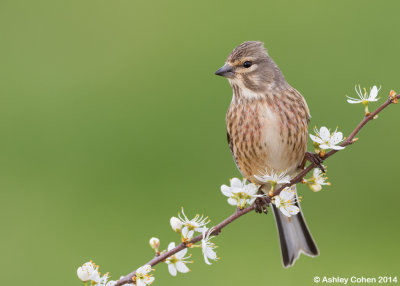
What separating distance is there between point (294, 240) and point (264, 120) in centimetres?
52

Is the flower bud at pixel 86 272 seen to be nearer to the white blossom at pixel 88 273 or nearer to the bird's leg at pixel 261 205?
the white blossom at pixel 88 273

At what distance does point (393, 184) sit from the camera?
5.38 m

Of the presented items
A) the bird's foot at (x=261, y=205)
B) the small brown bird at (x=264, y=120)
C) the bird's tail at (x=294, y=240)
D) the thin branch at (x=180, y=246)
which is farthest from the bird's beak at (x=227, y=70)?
the thin branch at (x=180, y=246)

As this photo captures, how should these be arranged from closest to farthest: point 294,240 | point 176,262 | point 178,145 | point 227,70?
point 176,262
point 227,70
point 294,240
point 178,145

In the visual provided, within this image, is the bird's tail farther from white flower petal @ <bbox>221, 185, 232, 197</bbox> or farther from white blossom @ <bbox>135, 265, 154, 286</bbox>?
white blossom @ <bbox>135, 265, 154, 286</bbox>

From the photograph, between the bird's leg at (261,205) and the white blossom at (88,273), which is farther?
the bird's leg at (261,205)

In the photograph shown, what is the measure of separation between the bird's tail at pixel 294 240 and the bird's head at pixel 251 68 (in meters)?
0.51

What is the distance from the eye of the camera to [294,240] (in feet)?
10.3

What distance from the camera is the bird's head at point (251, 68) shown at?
2932 mm

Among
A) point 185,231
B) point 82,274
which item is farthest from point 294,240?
point 82,274

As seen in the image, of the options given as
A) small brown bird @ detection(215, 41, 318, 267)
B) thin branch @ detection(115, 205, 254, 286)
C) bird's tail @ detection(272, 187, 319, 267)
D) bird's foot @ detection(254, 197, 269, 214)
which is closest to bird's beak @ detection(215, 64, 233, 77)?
small brown bird @ detection(215, 41, 318, 267)

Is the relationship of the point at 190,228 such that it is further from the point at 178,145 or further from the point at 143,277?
the point at 178,145

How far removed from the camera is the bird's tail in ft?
10.2

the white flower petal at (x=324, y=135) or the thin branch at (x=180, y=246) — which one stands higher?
the white flower petal at (x=324, y=135)
